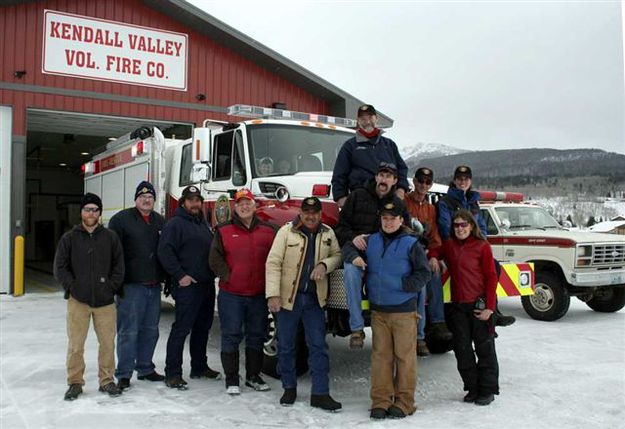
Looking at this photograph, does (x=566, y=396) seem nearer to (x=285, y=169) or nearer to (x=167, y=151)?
(x=285, y=169)

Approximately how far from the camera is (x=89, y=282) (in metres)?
5.00

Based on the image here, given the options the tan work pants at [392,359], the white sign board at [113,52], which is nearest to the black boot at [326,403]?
the tan work pants at [392,359]

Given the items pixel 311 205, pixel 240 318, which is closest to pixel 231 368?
pixel 240 318

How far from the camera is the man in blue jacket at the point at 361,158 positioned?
5.25 metres

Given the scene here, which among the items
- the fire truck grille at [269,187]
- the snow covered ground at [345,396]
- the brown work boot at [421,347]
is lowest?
the snow covered ground at [345,396]

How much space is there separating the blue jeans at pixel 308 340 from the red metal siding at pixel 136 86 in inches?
369

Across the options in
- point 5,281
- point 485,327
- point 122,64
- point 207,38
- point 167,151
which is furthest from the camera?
point 207,38

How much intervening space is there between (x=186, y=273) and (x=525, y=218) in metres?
7.25

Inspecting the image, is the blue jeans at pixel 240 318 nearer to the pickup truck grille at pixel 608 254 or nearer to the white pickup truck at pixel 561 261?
the white pickup truck at pixel 561 261

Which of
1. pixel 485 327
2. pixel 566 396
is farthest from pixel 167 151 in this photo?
pixel 566 396

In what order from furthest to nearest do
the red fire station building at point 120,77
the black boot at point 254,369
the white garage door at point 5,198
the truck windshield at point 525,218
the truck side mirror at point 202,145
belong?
the red fire station building at point 120,77
the white garage door at point 5,198
the truck windshield at point 525,218
the truck side mirror at point 202,145
the black boot at point 254,369

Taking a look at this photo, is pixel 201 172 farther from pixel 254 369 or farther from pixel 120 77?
pixel 120 77

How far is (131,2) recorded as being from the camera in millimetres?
12984

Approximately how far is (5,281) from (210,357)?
7.17 m
